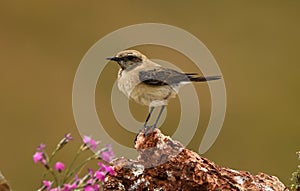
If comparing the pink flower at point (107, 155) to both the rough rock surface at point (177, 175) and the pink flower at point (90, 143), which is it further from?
the rough rock surface at point (177, 175)

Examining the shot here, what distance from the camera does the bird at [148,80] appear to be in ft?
12.7

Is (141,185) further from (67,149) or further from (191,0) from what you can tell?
(191,0)

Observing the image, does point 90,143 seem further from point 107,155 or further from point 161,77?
point 161,77

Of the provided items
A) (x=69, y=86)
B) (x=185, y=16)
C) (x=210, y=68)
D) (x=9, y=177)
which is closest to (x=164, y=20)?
(x=185, y=16)

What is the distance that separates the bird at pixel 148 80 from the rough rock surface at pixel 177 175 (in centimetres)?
51

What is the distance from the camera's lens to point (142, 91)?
3.87m

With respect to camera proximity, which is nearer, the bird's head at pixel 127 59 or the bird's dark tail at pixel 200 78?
the bird's dark tail at pixel 200 78

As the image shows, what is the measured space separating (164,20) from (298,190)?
30.2 ft

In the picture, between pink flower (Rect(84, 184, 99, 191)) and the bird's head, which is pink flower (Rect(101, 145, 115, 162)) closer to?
pink flower (Rect(84, 184, 99, 191))

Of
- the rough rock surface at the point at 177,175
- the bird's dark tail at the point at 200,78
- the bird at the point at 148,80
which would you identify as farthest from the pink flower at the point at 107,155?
Result: the bird's dark tail at the point at 200,78

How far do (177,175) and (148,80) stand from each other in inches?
30.2

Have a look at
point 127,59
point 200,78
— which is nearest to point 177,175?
point 200,78

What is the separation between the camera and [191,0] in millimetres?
13547

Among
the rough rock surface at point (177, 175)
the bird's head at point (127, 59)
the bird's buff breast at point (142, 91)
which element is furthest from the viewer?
the bird's head at point (127, 59)
